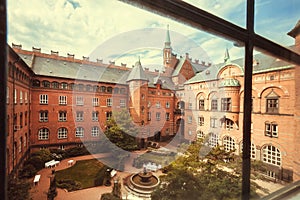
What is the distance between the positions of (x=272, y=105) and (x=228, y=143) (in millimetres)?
398

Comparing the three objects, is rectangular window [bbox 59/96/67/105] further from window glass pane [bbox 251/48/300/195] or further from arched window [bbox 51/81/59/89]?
window glass pane [bbox 251/48/300/195]

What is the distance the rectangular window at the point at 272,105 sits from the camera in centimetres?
99

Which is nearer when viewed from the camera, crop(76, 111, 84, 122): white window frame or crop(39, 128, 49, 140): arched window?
crop(39, 128, 49, 140): arched window

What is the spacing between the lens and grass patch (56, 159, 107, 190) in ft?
2.39

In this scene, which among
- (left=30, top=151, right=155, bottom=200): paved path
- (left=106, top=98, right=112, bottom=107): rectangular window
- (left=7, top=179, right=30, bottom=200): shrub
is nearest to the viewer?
(left=7, top=179, right=30, bottom=200): shrub

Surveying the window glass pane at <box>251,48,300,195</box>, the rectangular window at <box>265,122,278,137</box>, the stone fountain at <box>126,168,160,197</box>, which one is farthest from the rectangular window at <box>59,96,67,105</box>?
the rectangular window at <box>265,122,278,137</box>

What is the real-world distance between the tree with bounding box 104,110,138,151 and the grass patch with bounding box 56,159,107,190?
0.15 metres

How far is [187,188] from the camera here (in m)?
0.72

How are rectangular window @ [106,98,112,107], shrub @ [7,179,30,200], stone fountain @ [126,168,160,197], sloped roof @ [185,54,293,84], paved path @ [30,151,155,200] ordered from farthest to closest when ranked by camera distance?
sloped roof @ [185,54,293,84] < rectangular window @ [106,98,112,107] < stone fountain @ [126,168,160,197] < paved path @ [30,151,155,200] < shrub @ [7,179,30,200]

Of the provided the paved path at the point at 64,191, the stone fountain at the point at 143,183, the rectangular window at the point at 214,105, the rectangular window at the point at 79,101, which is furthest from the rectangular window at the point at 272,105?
the rectangular window at the point at 79,101

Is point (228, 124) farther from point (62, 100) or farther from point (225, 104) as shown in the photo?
point (62, 100)

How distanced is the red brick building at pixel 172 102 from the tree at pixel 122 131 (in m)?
0.04

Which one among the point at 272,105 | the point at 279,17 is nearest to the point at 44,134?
the point at 272,105

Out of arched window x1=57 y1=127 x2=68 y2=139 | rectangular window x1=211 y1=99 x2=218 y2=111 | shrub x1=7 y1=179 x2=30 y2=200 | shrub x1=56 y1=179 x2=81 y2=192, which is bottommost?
shrub x1=56 y1=179 x2=81 y2=192
